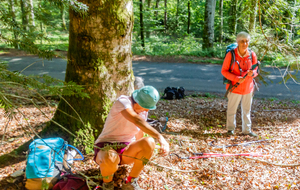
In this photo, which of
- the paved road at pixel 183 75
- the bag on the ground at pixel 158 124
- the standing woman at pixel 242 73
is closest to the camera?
the standing woman at pixel 242 73

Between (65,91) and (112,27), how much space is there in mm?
1712

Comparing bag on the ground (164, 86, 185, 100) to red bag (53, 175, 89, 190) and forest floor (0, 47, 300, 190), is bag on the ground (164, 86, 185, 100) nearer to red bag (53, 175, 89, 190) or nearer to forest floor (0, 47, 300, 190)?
forest floor (0, 47, 300, 190)

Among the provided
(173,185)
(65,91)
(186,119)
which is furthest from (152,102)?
(186,119)

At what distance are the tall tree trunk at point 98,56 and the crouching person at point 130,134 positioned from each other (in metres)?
0.88

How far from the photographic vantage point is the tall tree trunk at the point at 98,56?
3150mm

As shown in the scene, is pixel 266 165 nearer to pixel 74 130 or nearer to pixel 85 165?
pixel 85 165

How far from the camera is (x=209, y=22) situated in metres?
12.0

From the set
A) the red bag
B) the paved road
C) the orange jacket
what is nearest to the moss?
the orange jacket

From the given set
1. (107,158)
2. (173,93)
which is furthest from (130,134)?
(173,93)

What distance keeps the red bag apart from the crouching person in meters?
0.25

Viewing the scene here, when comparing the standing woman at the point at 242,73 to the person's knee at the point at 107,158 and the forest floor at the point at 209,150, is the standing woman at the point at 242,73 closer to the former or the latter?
the forest floor at the point at 209,150

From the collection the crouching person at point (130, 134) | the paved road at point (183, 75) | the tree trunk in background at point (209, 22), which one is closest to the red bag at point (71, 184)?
the crouching person at point (130, 134)

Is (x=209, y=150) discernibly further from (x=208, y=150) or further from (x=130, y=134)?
(x=130, y=134)

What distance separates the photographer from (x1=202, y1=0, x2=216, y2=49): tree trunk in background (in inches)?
456
